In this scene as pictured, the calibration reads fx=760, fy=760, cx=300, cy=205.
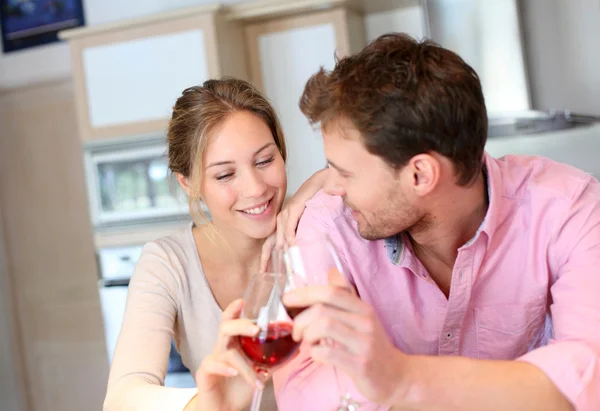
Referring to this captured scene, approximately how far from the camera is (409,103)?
3.74ft

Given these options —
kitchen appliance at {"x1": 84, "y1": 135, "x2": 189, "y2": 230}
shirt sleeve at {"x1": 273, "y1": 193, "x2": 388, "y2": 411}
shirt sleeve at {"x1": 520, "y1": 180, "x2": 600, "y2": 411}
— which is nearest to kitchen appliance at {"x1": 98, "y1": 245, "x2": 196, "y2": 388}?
kitchen appliance at {"x1": 84, "y1": 135, "x2": 189, "y2": 230}

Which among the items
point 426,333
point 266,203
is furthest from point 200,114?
point 426,333

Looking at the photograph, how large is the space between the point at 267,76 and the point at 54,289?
6.56 feet

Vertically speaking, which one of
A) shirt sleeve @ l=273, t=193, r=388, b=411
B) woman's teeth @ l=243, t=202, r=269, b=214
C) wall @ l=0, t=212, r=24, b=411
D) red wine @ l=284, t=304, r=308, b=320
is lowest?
wall @ l=0, t=212, r=24, b=411

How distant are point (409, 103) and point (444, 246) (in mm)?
318

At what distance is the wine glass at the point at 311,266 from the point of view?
88 centimetres

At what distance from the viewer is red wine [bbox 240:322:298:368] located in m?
0.91

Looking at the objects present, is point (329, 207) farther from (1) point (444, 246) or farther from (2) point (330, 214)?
(1) point (444, 246)

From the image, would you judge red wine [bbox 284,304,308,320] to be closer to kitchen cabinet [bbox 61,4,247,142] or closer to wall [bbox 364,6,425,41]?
kitchen cabinet [bbox 61,4,247,142]

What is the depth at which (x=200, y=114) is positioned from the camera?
1.76 meters

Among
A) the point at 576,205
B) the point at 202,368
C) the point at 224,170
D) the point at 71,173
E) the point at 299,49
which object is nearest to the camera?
the point at 202,368

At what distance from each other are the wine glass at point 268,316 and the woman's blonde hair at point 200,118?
2.84 ft

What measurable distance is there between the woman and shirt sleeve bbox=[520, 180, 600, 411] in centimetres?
59

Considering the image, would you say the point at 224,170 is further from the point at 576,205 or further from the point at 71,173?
the point at 71,173
